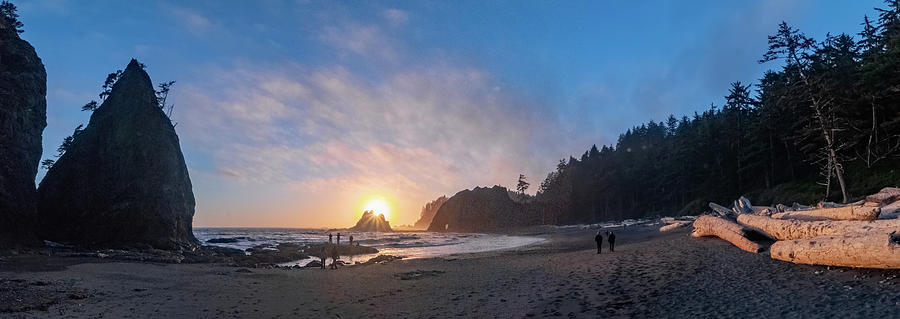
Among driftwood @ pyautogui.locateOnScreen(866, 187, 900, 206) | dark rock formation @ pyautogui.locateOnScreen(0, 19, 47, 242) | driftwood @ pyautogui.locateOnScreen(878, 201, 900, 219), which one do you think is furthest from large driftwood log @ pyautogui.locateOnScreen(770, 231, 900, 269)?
dark rock formation @ pyautogui.locateOnScreen(0, 19, 47, 242)

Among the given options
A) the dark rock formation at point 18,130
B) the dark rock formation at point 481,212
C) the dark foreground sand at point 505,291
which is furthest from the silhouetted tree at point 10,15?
the dark rock formation at point 481,212

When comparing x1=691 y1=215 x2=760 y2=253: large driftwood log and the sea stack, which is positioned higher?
the sea stack

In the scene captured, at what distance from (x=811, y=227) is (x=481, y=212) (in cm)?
12799

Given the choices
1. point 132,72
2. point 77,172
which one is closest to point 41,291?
point 77,172

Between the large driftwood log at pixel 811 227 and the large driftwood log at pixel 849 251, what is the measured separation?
1.14 meters

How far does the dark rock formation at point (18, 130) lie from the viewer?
1231 inches

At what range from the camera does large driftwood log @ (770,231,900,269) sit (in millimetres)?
8391

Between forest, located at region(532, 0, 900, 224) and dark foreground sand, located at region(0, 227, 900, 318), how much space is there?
2344 centimetres

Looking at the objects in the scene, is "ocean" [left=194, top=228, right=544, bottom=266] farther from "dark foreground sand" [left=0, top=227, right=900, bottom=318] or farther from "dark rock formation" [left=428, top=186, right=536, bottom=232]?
"dark rock formation" [left=428, top=186, right=536, bottom=232]

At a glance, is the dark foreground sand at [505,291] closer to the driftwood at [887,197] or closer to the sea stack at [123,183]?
the driftwood at [887,197]

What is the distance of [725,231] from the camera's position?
17.9 m

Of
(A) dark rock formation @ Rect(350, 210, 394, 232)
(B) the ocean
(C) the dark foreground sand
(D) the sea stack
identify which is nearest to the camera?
(C) the dark foreground sand

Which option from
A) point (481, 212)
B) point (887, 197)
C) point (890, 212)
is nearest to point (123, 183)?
point (890, 212)

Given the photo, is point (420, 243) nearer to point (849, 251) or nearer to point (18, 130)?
point (18, 130)
